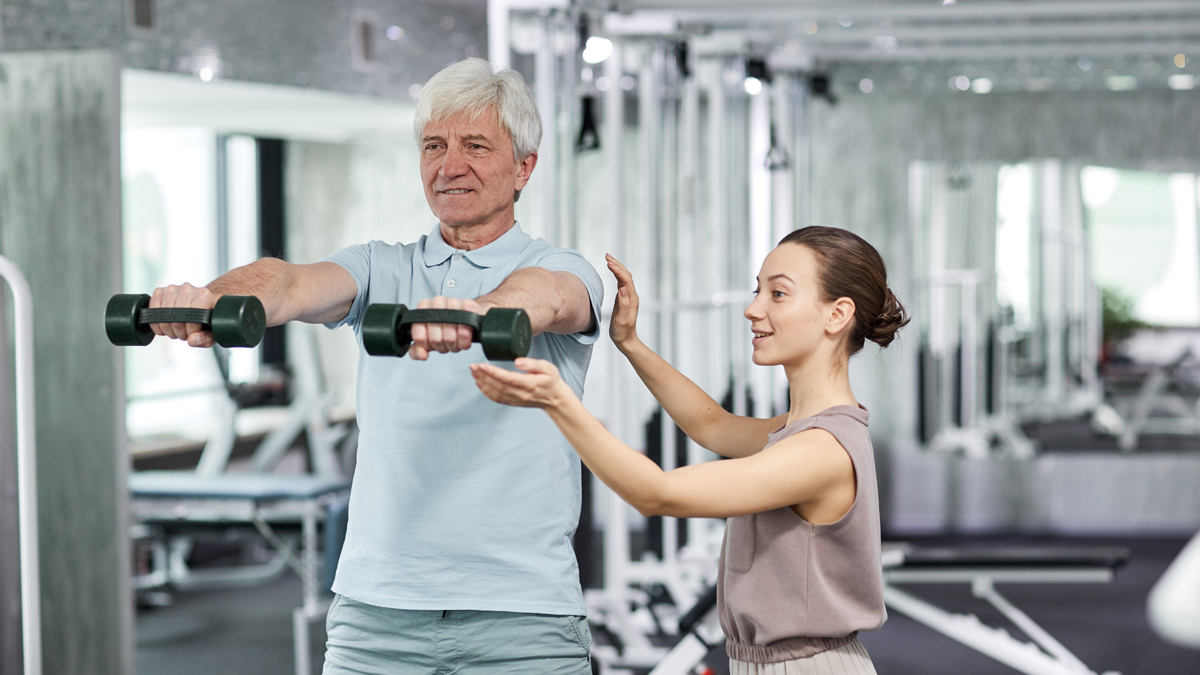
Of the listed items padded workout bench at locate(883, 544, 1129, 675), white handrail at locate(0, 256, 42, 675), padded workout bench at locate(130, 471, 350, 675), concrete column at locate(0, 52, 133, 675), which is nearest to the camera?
white handrail at locate(0, 256, 42, 675)

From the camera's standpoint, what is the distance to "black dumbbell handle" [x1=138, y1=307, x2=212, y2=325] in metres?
1.18

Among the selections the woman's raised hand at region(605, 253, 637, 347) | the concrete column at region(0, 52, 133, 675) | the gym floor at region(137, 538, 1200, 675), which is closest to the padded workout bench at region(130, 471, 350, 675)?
the gym floor at region(137, 538, 1200, 675)

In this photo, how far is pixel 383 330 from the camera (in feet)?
3.56

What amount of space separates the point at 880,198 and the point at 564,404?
468 centimetres

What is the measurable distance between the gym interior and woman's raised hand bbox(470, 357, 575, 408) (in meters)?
1.33

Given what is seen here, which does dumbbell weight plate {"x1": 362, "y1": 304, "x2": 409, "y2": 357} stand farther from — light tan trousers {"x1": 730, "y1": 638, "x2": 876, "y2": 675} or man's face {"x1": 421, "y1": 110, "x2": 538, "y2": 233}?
light tan trousers {"x1": 730, "y1": 638, "x2": 876, "y2": 675}

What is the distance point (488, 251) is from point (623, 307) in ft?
0.79

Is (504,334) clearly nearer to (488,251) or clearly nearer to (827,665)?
(488,251)

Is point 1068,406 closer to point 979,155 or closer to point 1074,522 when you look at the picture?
point 1074,522

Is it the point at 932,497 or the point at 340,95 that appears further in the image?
the point at 932,497

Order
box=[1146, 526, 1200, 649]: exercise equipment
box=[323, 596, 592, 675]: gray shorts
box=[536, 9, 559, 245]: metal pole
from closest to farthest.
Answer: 1. box=[1146, 526, 1200, 649]: exercise equipment
2. box=[323, 596, 592, 675]: gray shorts
3. box=[536, 9, 559, 245]: metal pole

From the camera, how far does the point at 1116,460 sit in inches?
216

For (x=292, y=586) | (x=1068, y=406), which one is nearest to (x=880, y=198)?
(x=1068, y=406)

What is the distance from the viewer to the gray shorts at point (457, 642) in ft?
4.35
